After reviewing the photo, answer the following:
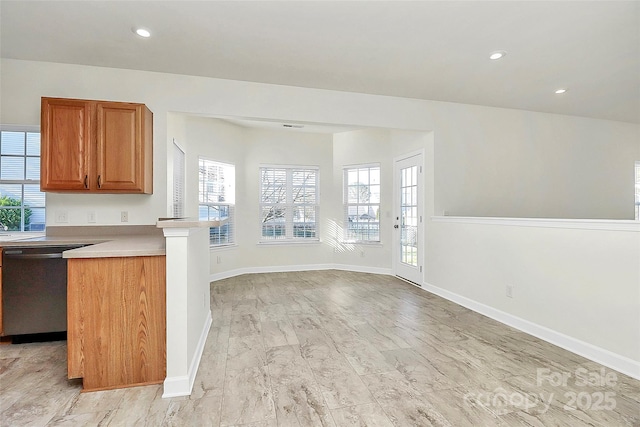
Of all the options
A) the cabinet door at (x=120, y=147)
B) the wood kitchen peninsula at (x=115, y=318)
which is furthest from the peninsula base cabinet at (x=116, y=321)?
the cabinet door at (x=120, y=147)

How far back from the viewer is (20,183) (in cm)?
313

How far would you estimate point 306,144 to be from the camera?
19.6 feet

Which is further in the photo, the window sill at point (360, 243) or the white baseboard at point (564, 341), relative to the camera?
the window sill at point (360, 243)

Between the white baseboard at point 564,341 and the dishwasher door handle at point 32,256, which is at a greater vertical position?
the dishwasher door handle at point 32,256

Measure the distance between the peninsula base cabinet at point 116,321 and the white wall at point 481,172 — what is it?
1.45 metres

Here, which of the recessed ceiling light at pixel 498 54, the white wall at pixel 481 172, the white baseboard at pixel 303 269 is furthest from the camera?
the white baseboard at pixel 303 269

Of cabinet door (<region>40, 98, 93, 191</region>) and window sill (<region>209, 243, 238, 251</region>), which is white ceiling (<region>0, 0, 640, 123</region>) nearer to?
cabinet door (<region>40, 98, 93, 191</region>)

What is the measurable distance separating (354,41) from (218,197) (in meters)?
3.51

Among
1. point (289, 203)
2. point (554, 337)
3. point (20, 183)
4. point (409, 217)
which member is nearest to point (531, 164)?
point (409, 217)

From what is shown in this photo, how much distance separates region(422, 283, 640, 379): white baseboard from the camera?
7.18ft

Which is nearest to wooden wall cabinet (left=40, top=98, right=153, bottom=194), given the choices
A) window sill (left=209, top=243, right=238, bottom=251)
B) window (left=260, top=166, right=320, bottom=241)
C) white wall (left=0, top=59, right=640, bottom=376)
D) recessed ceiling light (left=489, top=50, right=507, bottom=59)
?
white wall (left=0, top=59, right=640, bottom=376)

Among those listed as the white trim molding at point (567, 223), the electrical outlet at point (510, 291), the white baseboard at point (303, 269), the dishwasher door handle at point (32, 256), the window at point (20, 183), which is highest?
the window at point (20, 183)

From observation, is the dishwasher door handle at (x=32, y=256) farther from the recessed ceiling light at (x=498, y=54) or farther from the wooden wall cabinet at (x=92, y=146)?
the recessed ceiling light at (x=498, y=54)

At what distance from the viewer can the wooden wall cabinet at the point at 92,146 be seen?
276 centimetres
